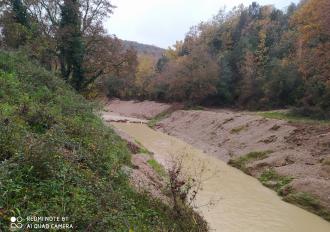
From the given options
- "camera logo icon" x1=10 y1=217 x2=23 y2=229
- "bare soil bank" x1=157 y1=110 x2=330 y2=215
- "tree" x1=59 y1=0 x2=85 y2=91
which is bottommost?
"bare soil bank" x1=157 y1=110 x2=330 y2=215

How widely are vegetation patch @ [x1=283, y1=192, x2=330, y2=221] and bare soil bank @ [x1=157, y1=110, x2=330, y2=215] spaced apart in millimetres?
226

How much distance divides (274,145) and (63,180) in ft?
68.2

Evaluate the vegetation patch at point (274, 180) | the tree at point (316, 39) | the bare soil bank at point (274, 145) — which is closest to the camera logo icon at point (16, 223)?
the bare soil bank at point (274, 145)

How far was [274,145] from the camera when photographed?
2616cm

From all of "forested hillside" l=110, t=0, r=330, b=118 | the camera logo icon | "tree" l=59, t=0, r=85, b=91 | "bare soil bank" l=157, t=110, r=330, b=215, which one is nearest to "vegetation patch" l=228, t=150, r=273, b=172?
"bare soil bank" l=157, t=110, r=330, b=215

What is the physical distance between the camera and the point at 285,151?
79.8ft

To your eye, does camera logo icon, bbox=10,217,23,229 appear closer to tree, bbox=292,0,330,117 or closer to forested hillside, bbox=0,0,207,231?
forested hillside, bbox=0,0,207,231

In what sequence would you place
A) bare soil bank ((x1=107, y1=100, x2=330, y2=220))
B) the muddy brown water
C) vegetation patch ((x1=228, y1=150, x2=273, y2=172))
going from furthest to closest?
1. vegetation patch ((x1=228, y1=150, x2=273, y2=172))
2. bare soil bank ((x1=107, y1=100, x2=330, y2=220))
3. the muddy brown water

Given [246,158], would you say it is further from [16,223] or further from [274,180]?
[16,223]

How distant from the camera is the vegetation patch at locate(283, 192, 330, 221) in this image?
16.4 metres

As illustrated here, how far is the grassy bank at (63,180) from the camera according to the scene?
700 centimetres

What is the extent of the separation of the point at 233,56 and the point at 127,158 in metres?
50.7

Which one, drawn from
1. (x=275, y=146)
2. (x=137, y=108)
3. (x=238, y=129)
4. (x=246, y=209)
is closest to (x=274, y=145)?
(x=275, y=146)

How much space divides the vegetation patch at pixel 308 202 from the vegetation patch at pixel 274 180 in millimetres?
1328
